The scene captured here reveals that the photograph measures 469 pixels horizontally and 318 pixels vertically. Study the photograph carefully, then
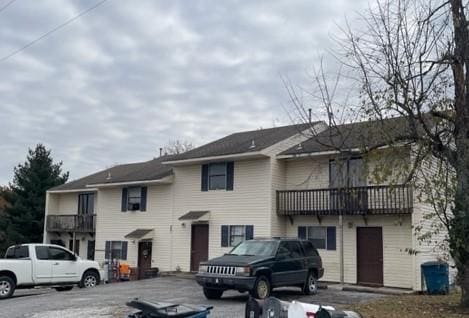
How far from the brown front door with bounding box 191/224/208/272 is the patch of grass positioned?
1211 centimetres

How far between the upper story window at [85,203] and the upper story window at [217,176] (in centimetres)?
1126

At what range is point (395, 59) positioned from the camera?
46.1 ft

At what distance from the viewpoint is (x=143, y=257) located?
2936 cm

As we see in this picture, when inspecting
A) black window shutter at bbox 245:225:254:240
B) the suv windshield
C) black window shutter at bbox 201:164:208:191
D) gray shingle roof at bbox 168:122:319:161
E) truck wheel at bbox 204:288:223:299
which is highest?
gray shingle roof at bbox 168:122:319:161

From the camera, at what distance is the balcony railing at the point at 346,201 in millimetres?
20078

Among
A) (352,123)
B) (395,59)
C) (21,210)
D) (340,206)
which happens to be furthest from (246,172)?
(21,210)

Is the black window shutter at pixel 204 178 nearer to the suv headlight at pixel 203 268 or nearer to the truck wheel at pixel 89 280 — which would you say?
the truck wheel at pixel 89 280

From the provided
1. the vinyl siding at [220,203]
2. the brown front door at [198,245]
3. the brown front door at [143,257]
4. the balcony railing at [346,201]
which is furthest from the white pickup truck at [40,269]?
the balcony railing at [346,201]

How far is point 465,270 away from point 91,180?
87.0ft

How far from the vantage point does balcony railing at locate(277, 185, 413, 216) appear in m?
20.1

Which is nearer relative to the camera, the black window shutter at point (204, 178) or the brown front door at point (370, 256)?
the brown front door at point (370, 256)

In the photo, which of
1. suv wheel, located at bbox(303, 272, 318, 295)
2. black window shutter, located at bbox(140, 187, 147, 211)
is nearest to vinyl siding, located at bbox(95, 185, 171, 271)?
black window shutter, located at bbox(140, 187, 147, 211)

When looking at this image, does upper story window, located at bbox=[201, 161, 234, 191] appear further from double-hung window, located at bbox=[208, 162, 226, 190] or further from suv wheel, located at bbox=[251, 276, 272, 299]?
suv wheel, located at bbox=[251, 276, 272, 299]

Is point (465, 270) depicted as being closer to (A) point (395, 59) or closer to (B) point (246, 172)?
(A) point (395, 59)
